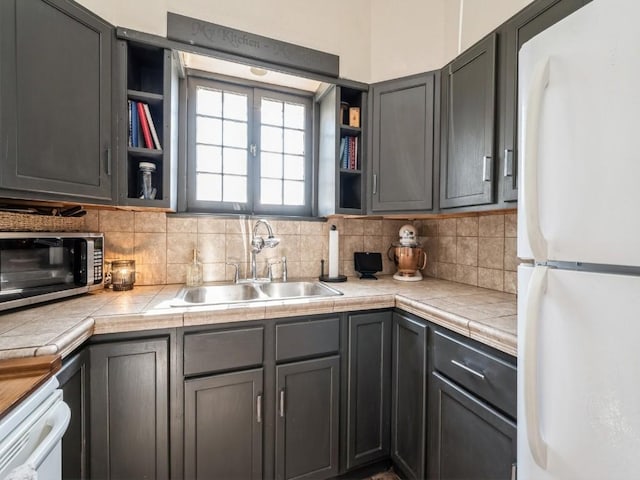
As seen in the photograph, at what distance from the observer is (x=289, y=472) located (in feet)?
4.23

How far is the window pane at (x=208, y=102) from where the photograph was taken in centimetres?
183

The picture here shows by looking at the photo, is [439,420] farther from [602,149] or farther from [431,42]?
[431,42]

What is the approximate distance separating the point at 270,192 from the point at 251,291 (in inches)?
27.7

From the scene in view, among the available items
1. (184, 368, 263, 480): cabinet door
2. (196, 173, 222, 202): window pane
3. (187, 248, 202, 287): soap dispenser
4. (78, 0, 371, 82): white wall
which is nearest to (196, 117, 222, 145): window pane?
(196, 173, 222, 202): window pane

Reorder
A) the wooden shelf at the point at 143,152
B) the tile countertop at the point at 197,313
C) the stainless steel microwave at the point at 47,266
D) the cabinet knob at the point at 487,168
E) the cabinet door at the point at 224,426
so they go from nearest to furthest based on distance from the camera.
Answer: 1. the tile countertop at the point at 197,313
2. the stainless steel microwave at the point at 47,266
3. the cabinet door at the point at 224,426
4. the cabinet knob at the point at 487,168
5. the wooden shelf at the point at 143,152

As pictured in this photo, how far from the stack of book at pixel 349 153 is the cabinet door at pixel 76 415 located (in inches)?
62.1

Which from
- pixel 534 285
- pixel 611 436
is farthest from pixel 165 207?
pixel 611 436

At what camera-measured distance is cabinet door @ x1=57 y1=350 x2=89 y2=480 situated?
35.2 inches

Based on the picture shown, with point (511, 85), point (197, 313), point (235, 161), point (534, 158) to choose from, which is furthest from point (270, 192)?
point (534, 158)

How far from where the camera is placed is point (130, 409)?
1071 millimetres

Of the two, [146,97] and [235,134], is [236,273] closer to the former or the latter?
[235,134]

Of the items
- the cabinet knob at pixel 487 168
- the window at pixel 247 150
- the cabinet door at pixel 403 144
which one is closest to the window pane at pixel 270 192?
the window at pixel 247 150

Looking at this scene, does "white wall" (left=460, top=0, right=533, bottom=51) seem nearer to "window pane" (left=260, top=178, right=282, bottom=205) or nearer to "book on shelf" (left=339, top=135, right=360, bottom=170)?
"book on shelf" (left=339, top=135, right=360, bottom=170)

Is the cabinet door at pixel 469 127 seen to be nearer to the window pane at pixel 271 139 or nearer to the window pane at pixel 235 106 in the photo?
the window pane at pixel 271 139
